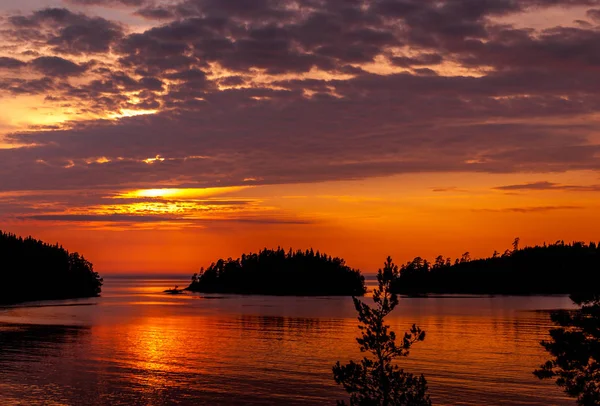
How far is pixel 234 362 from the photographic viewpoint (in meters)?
83.1

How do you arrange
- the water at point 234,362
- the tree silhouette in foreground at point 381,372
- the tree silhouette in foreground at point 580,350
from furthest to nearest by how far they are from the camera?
the water at point 234,362 → the tree silhouette in foreground at point 580,350 → the tree silhouette in foreground at point 381,372

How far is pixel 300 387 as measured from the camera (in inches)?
2554

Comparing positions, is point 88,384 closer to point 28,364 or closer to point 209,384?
point 209,384

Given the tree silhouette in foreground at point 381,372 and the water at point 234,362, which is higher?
the tree silhouette in foreground at point 381,372

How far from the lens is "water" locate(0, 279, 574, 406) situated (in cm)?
6088

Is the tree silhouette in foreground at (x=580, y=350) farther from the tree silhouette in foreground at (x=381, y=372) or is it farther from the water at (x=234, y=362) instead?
the water at (x=234, y=362)

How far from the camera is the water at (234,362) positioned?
6088cm

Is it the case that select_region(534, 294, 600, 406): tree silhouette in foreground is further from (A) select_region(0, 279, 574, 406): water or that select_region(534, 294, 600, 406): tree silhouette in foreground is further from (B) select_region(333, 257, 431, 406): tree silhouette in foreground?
(A) select_region(0, 279, 574, 406): water

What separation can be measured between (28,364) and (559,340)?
62.7 m

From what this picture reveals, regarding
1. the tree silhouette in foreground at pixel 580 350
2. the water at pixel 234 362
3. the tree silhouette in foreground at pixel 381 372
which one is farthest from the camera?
the water at pixel 234 362

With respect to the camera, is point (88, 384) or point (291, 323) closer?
point (88, 384)

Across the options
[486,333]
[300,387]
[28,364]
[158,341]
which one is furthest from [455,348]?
[28,364]

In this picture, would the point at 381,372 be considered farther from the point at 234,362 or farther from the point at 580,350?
the point at 234,362

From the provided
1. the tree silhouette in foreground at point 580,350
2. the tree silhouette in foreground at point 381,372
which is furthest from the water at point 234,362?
the tree silhouette in foreground at point 381,372
